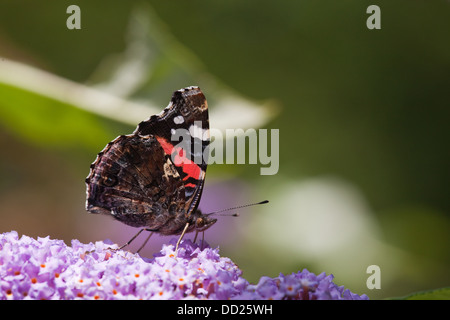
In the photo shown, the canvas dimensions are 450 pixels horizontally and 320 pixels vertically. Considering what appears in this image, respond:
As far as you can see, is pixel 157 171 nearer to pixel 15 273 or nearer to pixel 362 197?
pixel 15 273

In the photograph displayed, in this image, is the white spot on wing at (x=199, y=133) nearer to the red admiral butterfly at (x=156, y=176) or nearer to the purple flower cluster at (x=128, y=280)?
the red admiral butterfly at (x=156, y=176)

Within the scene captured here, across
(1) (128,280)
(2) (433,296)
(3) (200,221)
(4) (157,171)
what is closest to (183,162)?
(4) (157,171)

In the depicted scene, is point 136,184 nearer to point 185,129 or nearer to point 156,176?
point 156,176

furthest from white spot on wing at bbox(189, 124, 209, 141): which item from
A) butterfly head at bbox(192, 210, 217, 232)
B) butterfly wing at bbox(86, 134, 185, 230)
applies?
butterfly head at bbox(192, 210, 217, 232)

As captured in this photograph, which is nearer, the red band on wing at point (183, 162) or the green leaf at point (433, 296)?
the green leaf at point (433, 296)

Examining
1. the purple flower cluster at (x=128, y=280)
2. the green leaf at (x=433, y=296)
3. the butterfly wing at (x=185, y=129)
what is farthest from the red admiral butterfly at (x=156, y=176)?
the green leaf at (x=433, y=296)
